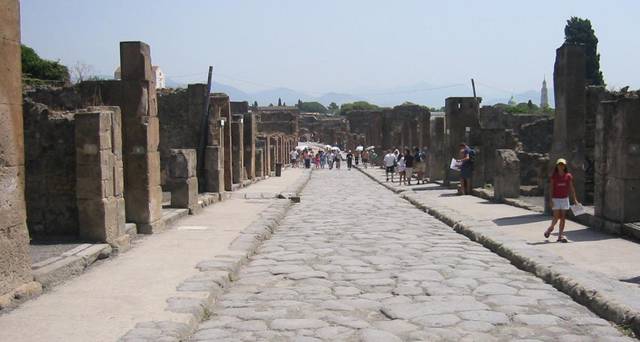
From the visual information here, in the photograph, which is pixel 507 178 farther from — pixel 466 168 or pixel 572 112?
pixel 572 112

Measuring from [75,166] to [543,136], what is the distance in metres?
21.9

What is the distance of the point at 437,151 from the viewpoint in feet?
88.4

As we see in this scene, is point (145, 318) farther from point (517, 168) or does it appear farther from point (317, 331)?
point (517, 168)

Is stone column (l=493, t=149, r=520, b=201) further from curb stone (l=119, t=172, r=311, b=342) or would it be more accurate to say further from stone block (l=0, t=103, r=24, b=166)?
stone block (l=0, t=103, r=24, b=166)

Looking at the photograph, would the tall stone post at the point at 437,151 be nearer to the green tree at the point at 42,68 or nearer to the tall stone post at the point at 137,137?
the tall stone post at the point at 137,137

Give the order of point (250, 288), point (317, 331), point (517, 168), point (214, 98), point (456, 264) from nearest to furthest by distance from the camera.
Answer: point (317, 331)
point (250, 288)
point (456, 264)
point (517, 168)
point (214, 98)

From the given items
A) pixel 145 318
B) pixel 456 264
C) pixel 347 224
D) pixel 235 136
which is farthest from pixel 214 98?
pixel 145 318

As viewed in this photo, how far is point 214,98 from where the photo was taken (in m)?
21.6

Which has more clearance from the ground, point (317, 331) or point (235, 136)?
point (235, 136)

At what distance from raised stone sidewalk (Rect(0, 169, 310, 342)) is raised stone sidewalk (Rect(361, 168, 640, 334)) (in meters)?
3.54

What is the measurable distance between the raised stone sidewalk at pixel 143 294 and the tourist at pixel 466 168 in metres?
9.91

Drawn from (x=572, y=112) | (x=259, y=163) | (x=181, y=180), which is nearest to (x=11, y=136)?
(x=181, y=180)

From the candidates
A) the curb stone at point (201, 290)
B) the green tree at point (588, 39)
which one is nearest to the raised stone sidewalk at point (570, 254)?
the curb stone at point (201, 290)

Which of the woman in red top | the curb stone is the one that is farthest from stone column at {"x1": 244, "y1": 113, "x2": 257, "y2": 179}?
the woman in red top
